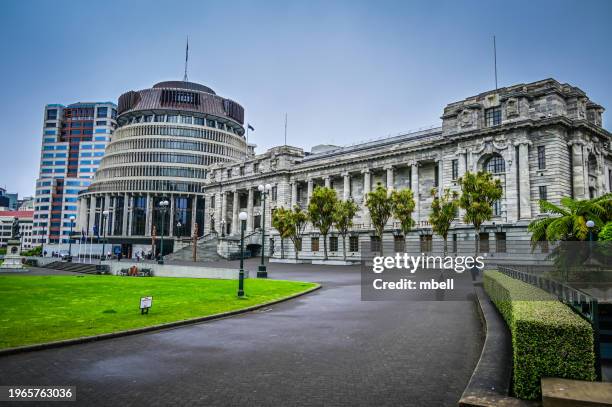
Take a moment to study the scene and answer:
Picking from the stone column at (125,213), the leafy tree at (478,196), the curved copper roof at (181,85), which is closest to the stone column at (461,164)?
the leafy tree at (478,196)

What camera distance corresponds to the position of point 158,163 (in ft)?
349

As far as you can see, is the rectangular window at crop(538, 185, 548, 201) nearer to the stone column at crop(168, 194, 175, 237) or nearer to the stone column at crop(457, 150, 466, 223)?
the stone column at crop(457, 150, 466, 223)

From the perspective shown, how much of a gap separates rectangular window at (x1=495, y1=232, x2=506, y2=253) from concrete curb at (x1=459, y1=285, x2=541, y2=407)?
3984cm

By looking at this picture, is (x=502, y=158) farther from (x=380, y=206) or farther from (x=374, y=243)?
(x=374, y=243)

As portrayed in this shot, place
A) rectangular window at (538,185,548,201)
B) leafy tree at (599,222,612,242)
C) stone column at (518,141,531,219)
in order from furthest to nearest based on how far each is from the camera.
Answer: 1. stone column at (518,141,531,219)
2. rectangular window at (538,185,548,201)
3. leafy tree at (599,222,612,242)

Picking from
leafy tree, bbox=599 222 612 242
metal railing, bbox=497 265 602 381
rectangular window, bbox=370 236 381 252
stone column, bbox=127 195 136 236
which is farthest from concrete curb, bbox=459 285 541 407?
stone column, bbox=127 195 136 236

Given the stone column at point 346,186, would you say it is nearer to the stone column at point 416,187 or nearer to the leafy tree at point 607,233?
the stone column at point 416,187

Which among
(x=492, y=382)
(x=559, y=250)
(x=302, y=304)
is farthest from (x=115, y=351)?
(x=559, y=250)

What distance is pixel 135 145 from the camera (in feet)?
358

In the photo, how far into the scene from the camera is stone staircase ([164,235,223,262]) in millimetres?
68625

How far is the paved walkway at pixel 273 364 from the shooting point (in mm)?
7211

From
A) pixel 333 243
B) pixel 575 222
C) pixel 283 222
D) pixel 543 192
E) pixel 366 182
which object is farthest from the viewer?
pixel 333 243

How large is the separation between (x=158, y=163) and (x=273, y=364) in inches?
4111

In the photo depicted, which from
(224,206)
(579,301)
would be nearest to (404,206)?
(579,301)
